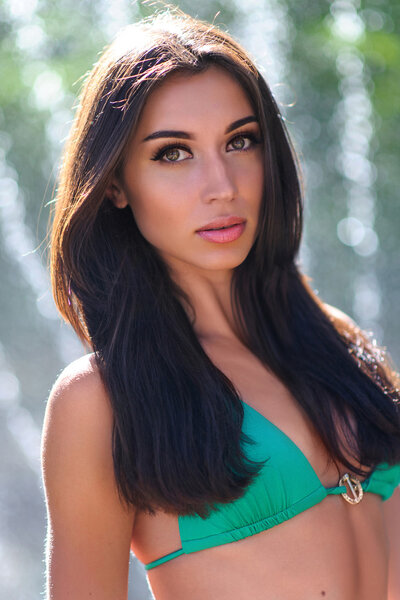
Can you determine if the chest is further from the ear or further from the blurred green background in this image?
the blurred green background

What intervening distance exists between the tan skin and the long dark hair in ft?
0.15

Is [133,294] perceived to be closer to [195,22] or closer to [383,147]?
[195,22]

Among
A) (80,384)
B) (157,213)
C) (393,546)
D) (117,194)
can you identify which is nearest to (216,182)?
(157,213)

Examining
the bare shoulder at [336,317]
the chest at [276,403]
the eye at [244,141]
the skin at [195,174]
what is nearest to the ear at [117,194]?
the skin at [195,174]

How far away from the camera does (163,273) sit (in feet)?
6.50

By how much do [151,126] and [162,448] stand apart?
74 centimetres

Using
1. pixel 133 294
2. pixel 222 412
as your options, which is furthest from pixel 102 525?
pixel 133 294

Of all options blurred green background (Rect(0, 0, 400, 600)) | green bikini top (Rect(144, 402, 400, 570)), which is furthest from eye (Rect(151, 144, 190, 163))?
blurred green background (Rect(0, 0, 400, 600))

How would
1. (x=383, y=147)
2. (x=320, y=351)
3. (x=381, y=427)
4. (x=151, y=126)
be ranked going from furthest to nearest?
1. (x=383, y=147)
2. (x=320, y=351)
3. (x=381, y=427)
4. (x=151, y=126)

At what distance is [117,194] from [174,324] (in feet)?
1.16

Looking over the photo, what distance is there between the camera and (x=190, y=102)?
70.4 inches

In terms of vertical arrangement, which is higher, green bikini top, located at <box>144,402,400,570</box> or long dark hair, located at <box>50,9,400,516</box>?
long dark hair, located at <box>50,9,400,516</box>

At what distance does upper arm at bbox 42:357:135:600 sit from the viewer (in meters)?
1.56

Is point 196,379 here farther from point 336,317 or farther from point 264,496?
point 336,317
